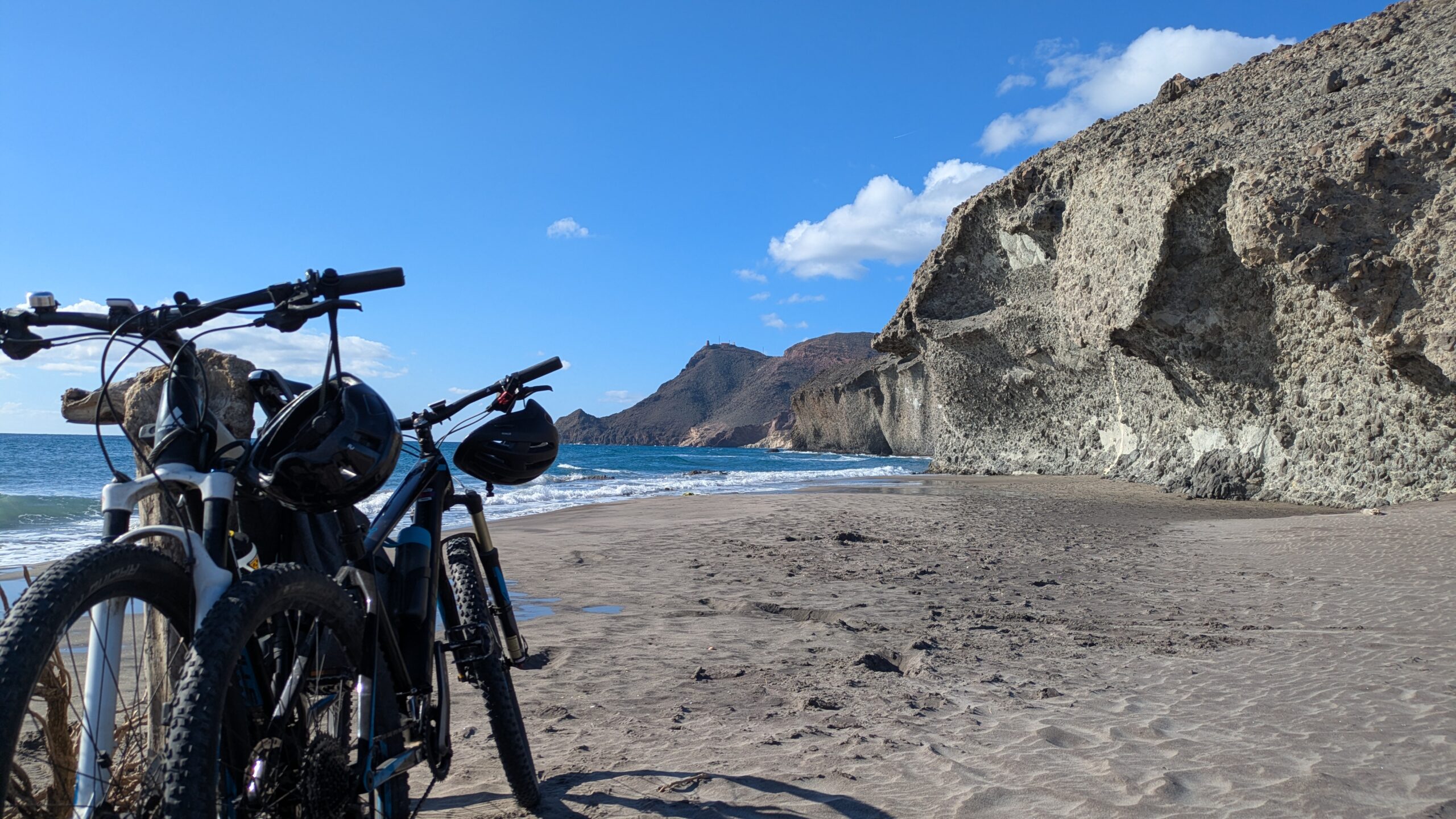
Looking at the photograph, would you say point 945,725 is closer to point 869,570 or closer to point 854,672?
point 854,672

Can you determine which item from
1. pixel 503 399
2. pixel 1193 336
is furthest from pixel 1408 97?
pixel 503 399

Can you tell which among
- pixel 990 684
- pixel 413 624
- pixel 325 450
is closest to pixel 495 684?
pixel 413 624

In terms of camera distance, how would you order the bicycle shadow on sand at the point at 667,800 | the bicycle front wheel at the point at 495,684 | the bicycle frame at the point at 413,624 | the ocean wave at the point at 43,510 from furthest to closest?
the ocean wave at the point at 43,510, the bicycle shadow on sand at the point at 667,800, the bicycle front wheel at the point at 495,684, the bicycle frame at the point at 413,624

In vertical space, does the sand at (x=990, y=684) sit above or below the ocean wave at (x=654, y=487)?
below

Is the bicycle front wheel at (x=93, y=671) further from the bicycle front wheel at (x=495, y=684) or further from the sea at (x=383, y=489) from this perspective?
the sea at (x=383, y=489)

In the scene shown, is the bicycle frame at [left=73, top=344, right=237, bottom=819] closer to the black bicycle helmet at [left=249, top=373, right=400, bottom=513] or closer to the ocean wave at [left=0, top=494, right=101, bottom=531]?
the black bicycle helmet at [left=249, top=373, right=400, bottom=513]

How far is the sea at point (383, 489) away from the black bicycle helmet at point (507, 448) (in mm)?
466

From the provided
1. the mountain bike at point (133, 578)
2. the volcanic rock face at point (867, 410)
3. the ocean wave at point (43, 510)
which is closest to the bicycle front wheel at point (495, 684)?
the mountain bike at point (133, 578)

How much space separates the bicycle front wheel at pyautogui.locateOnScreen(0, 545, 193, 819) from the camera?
48.3 inches

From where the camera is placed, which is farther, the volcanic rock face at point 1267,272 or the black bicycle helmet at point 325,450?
the volcanic rock face at point 1267,272

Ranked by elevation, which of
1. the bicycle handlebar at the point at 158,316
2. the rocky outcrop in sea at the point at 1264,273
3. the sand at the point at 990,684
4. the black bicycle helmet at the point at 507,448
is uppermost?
the rocky outcrop in sea at the point at 1264,273

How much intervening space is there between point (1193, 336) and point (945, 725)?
16.1m

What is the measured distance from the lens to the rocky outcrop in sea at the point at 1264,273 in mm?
12062

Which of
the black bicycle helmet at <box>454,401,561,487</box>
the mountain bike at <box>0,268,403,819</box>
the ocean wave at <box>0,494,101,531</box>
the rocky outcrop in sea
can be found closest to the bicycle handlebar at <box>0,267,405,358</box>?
the mountain bike at <box>0,268,403,819</box>
